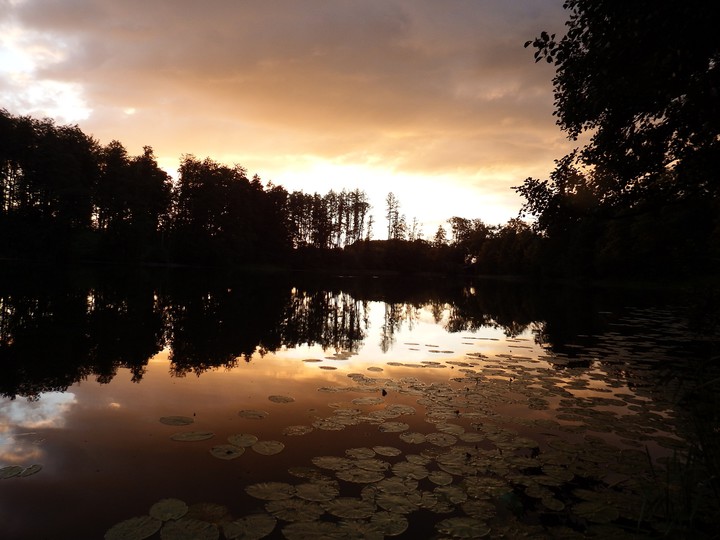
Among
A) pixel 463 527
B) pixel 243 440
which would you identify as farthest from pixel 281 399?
pixel 463 527

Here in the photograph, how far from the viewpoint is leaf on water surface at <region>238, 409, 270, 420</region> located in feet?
23.5

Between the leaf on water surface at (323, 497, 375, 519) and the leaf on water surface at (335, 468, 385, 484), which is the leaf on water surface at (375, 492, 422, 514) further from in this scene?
the leaf on water surface at (335, 468, 385, 484)

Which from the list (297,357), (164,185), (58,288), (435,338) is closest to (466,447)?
(297,357)

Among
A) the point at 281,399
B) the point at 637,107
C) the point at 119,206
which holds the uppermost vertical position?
the point at 119,206

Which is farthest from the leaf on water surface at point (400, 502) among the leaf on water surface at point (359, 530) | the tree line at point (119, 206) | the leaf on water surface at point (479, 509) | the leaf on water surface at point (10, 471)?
the tree line at point (119, 206)

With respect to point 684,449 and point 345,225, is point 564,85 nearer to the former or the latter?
point 684,449

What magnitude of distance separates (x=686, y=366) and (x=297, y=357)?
36.8ft

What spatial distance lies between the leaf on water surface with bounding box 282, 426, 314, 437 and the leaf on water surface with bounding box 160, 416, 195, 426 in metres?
1.65

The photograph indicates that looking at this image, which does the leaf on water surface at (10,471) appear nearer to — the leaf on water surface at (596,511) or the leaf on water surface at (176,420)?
the leaf on water surface at (176,420)

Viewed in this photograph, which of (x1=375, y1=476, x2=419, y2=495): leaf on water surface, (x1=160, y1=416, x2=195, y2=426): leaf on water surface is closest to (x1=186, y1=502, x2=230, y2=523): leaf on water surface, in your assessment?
(x1=375, y1=476, x2=419, y2=495): leaf on water surface

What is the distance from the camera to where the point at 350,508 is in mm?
4312

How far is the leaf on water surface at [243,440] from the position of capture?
5.95 m

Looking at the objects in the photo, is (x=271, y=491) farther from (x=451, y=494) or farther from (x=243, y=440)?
(x=451, y=494)

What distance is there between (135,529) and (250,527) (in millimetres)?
1054
